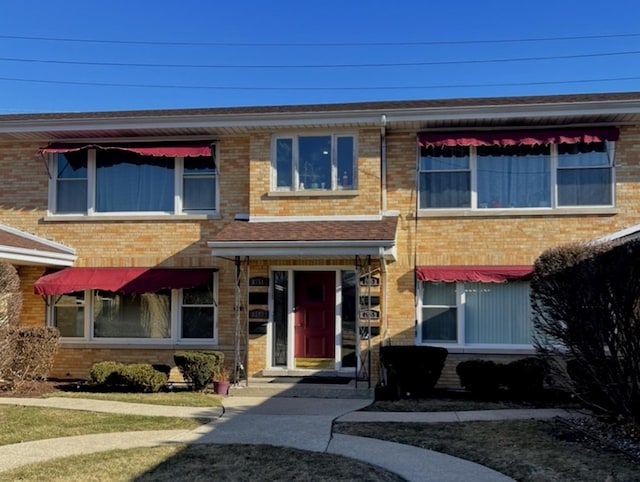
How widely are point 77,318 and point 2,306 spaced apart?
3667mm

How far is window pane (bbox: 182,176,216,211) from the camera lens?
1369 centimetres

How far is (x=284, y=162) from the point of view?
13383mm

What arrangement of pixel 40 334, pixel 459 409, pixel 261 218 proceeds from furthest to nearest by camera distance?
pixel 261 218 < pixel 40 334 < pixel 459 409

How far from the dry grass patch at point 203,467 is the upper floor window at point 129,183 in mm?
7234

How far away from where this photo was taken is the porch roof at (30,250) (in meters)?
12.0

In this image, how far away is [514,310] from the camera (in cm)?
1283

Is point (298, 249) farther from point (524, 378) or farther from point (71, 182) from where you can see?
point (71, 182)

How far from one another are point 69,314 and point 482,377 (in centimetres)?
875

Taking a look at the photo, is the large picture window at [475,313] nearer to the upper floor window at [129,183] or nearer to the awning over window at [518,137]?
the awning over window at [518,137]

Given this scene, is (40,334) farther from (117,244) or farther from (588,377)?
(588,377)

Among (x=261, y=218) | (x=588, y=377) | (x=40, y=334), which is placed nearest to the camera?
(x=588, y=377)

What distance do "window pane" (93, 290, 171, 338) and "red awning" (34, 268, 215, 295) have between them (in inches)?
26.5

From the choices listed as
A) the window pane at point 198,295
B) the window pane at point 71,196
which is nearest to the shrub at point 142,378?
the window pane at point 198,295

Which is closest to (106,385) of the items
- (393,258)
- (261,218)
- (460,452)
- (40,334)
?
(40,334)
